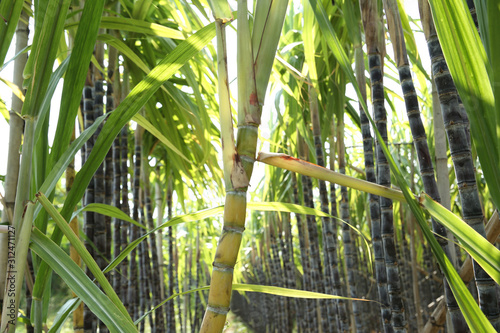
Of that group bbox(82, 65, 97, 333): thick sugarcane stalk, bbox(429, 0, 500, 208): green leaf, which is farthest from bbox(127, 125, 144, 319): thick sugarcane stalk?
bbox(429, 0, 500, 208): green leaf

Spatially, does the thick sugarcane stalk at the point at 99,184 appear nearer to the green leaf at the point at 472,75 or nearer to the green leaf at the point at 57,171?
the green leaf at the point at 57,171

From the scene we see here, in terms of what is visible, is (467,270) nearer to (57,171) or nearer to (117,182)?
(57,171)

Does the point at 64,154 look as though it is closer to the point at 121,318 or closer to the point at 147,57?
the point at 121,318

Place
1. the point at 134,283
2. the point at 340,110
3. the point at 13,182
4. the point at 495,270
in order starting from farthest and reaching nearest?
1. the point at 134,283
2. the point at 340,110
3. the point at 13,182
4. the point at 495,270

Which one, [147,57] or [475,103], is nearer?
[475,103]

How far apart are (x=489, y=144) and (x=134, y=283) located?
2079 millimetres

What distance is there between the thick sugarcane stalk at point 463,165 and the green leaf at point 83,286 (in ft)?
1.28

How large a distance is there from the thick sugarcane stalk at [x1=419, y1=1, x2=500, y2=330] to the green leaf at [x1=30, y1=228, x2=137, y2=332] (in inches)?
15.3

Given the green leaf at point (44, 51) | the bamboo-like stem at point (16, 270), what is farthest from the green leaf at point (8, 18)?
the bamboo-like stem at point (16, 270)

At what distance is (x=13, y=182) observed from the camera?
0.57m

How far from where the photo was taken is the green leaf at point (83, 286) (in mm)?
319

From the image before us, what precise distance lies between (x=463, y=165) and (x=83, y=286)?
1.50 feet

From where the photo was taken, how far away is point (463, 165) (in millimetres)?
526

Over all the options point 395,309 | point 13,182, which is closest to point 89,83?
point 13,182
